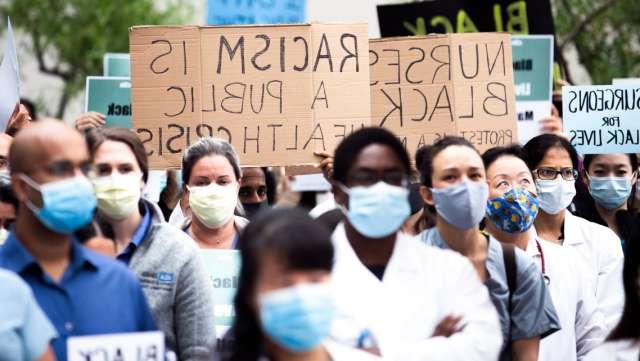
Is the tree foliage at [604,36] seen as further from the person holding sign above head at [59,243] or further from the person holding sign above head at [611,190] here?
the person holding sign above head at [59,243]

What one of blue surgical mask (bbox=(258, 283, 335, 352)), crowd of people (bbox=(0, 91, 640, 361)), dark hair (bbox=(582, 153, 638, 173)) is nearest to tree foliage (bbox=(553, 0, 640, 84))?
dark hair (bbox=(582, 153, 638, 173))

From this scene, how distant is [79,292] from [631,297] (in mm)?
1960

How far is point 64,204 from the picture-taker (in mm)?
5738

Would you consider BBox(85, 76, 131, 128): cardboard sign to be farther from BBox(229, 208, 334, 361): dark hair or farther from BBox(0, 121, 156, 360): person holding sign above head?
BBox(229, 208, 334, 361): dark hair

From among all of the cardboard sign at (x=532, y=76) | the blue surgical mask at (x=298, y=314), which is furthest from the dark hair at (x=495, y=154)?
the cardboard sign at (x=532, y=76)

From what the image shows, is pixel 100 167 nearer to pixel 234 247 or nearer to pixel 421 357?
pixel 234 247

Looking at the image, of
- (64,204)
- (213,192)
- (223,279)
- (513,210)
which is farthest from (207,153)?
(64,204)

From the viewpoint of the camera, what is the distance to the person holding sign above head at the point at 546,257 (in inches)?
316

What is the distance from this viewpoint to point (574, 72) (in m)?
27.5

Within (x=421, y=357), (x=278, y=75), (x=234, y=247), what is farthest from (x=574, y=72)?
(x=421, y=357)

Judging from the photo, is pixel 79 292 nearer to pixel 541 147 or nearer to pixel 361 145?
pixel 361 145

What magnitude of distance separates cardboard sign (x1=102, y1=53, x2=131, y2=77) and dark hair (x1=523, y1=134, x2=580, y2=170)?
174 inches

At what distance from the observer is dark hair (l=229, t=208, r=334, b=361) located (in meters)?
5.12

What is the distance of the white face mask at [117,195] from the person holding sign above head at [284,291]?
1.87 metres
